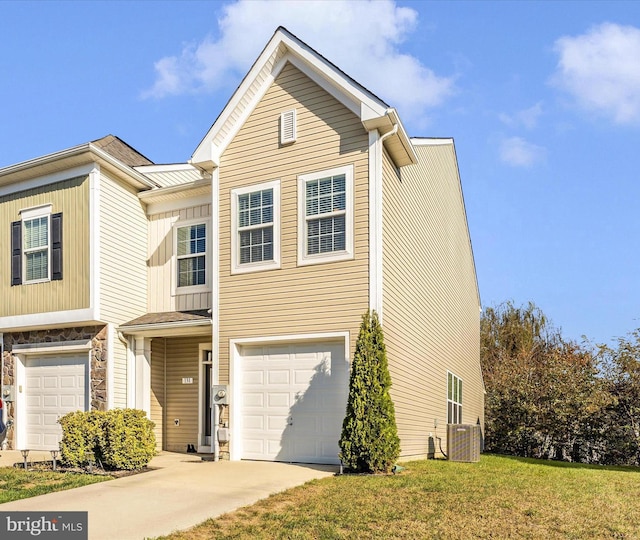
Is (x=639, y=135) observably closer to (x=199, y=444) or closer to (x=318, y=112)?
(x=318, y=112)

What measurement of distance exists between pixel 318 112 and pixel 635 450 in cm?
1152

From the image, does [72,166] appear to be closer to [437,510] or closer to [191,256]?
[191,256]

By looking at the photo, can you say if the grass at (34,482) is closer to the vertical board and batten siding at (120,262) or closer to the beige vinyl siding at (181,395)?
the vertical board and batten siding at (120,262)

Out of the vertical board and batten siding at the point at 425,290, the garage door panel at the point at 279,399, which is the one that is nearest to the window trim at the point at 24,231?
the garage door panel at the point at 279,399

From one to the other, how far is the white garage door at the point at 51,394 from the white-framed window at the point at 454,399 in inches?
369

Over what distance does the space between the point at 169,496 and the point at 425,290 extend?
8286 millimetres

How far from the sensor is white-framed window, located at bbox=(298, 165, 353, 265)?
11.7 m

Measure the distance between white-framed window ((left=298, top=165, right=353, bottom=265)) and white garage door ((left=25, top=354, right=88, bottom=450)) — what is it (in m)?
6.02

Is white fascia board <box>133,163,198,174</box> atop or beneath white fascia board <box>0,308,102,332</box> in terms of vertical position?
atop

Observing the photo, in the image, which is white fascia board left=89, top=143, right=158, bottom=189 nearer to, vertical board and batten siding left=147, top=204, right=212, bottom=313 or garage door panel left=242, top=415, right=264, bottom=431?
vertical board and batten siding left=147, top=204, right=212, bottom=313

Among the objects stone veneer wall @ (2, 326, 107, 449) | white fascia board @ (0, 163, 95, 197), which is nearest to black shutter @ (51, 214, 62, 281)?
white fascia board @ (0, 163, 95, 197)

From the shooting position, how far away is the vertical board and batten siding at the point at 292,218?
11570 mm

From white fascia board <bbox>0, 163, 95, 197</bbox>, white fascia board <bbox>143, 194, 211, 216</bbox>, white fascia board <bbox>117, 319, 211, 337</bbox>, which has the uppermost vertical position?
white fascia board <bbox>0, 163, 95, 197</bbox>

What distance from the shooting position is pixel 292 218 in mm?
12328
